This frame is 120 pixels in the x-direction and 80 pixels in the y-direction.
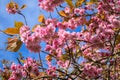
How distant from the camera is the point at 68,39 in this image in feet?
11.8

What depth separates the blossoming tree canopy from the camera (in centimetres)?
330

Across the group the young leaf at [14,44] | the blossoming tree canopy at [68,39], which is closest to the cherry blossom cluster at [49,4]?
the blossoming tree canopy at [68,39]

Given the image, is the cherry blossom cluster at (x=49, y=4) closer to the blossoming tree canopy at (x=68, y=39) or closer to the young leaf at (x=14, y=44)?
the blossoming tree canopy at (x=68, y=39)

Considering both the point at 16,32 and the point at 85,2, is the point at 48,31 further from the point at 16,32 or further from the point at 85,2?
the point at 85,2

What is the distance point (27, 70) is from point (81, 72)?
0.67 m

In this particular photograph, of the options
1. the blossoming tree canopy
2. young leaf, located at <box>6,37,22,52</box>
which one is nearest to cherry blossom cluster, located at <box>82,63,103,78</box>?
the blossoming tree canopy

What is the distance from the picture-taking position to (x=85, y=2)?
4488mm

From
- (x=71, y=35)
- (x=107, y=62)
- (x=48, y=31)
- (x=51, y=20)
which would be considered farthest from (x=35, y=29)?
(x=107, y=62)

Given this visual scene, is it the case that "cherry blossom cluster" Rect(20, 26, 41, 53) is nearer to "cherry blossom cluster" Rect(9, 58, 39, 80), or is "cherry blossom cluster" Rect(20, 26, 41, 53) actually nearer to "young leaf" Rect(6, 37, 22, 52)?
"young leaf" Rect(6, 37, 22, 52)

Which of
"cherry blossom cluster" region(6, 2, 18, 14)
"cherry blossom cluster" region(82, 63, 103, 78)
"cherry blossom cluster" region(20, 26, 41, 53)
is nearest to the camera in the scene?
"cherry blossom cluster" region(20, 26, 41, 53)

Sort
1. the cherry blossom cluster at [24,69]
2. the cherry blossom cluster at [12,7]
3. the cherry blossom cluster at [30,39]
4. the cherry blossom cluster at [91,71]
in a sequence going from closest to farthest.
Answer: the cherry blossom cluster at [30,39]
the cherry blossom cluster at [24,69]
the cherry blossom cluster at [91,71]
the cherry blossom cluster at [12,7]

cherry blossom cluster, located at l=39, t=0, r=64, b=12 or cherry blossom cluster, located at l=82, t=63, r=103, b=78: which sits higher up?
cherry blossom cluster, located at l=39, t=0, r=64, b=12

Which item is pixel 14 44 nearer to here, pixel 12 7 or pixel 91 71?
pixel 91 71

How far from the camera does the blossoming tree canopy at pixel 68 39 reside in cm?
330
